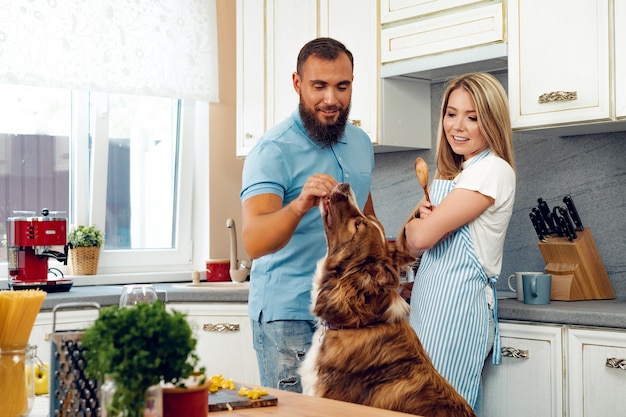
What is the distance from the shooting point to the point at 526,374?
108 inches

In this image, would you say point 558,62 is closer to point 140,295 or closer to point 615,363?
point 615,363

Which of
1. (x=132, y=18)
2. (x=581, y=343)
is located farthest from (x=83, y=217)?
(x=581, y=343)

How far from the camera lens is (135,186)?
4.19 metres

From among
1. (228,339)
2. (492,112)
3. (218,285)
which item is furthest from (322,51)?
(218,285)

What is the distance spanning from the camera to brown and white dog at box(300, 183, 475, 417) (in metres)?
1.90

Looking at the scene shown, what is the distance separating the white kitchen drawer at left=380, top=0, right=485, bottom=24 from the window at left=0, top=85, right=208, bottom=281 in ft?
4.09

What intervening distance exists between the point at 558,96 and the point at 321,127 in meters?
0.96

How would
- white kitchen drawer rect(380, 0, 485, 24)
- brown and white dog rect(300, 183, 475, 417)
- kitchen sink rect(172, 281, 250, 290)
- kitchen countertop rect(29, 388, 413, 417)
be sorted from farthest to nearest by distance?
kitchen sink rect(172, 281, 250, 290)
white kitchen drawer rect(380, 0, 485, 24)
brown and white dog rect(300, 183, 475, 417)
kitchen countertop rect(29, 388, 413, 417)

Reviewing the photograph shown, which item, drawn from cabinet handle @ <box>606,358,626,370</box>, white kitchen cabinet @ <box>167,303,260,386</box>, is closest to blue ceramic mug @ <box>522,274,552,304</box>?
cabinet handle @ <box>606,358,626,370</box>

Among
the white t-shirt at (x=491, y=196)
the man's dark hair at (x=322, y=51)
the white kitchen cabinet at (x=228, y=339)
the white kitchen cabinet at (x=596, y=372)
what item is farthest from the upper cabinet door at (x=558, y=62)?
the white kitchen cabinet at (x=228, y=339)

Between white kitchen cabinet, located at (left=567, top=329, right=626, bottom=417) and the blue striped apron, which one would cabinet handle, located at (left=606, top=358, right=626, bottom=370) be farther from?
the blue striped apron

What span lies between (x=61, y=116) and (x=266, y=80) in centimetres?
100

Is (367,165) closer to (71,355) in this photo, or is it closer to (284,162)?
(284,162)

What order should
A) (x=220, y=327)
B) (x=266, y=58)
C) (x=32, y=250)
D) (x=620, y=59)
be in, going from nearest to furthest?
1. (x=620, y=59)
2. (x=32, y=250)
3. (x=220, y=327)
4. (x=266, y=58)
